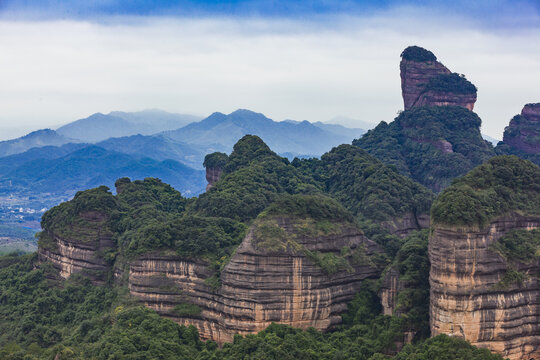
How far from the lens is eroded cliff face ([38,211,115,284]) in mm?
59156

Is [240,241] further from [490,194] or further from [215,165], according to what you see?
[215,165]

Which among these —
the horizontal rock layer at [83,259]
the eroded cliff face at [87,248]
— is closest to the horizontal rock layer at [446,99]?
the eroded cliff face at [87,248]

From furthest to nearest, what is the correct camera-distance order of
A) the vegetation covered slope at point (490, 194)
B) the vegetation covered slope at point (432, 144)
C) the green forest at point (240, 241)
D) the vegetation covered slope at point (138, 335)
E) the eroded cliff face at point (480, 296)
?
1. the vegetation covered slope at point (432, 144)
2. the green forest at point (240, 241)
3. the vegetation covered slope at point (490, 194)
4. the vegetation covered slope at point (138, 335)
5. the eroded cliff face at point (480, 296)

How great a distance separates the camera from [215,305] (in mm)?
48812

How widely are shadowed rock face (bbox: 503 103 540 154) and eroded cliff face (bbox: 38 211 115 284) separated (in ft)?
189

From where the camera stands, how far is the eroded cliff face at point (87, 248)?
59.2 metres

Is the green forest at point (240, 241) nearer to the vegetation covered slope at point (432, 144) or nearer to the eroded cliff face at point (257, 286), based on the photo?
the eroded cliff face at point (257, 286)

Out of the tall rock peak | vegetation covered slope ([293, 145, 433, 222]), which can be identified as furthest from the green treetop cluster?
vegetation covered slope ([293, 145, 433, 222])

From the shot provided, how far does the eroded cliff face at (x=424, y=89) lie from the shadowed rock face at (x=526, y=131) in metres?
6.46

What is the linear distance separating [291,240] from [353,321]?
685 centimetres

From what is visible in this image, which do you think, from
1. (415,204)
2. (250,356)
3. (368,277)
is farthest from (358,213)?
(250,356)

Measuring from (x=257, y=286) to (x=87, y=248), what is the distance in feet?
60.9

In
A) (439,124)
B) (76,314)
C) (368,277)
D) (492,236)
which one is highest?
(439,124)

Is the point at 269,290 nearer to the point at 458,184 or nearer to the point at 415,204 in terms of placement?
the point at 458,184
